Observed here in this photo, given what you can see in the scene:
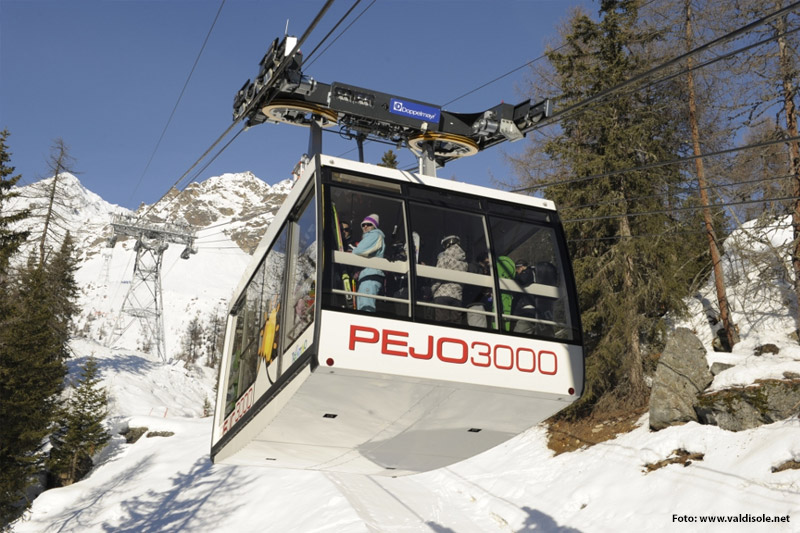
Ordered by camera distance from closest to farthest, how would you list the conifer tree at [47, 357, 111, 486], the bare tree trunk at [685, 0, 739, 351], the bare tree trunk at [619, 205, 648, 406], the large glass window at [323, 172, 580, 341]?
the large glass window at [323, 172, 580, 341] < the bare tree trunk at [619, 205, 648, 406] < the bare tree trunk at [685, 0, 739, 351] < the conifer tree at [47, 357, 111, 486]

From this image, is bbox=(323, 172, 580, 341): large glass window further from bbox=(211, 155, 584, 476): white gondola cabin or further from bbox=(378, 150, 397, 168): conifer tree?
bbox=(378, 150, 397, 168): conifer tree

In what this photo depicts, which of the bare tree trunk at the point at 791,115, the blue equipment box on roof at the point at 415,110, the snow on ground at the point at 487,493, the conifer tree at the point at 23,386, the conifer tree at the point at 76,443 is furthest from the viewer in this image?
the conifer tree at the point at 76,443

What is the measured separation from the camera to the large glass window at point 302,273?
6.49 m

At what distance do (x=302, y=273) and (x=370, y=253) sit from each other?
795 mm

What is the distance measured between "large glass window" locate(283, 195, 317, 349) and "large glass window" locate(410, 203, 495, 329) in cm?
99

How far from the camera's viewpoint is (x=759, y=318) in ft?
65.5

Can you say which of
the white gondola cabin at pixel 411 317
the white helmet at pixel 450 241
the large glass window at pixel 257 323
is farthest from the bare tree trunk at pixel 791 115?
the large glass window at pixel 257 323

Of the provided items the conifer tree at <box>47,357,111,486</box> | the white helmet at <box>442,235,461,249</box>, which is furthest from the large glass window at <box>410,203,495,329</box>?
the conifer tree at <box>47,357,111,486</box>

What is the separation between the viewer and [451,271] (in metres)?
6.80

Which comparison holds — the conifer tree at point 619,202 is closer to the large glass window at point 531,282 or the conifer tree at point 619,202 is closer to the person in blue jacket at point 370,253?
the large glass window at point 531,282

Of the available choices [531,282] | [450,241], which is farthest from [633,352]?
[450,241]

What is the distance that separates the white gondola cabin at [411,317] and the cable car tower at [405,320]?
0.01m

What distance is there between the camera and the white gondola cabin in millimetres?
6328

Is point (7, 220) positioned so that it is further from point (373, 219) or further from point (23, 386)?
point (373, 219)
